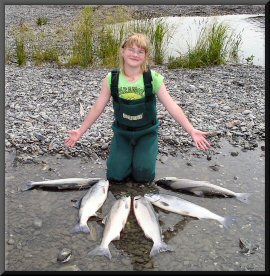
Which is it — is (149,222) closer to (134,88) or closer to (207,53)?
(134,88)

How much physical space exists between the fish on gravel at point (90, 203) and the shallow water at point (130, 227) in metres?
0.09

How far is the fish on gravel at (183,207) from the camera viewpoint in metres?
4.89

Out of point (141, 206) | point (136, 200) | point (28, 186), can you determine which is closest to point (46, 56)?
point (28, 186)

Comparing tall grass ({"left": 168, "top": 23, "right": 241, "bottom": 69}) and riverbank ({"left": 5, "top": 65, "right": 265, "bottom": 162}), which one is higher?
tall grass ({"left": 168, "top": 23, "right": 241, "bottom": 69})

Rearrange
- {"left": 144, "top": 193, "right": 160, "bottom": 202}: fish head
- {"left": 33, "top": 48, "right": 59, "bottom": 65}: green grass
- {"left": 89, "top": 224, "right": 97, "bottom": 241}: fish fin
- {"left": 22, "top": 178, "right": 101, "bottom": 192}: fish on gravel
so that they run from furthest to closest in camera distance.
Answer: {"left": 33, "top": 48, "right": 59, "bottom": 65}: green grass → {"left": 22, "top": 178, "right": 101, "bottom": 192}: fish on gravel → {"left": 144, "top": 193, "right": 160, "bottom": 202}: fish head → {"left": 89, "top": 224, "right": 97, "bottom": 241}: fish fin

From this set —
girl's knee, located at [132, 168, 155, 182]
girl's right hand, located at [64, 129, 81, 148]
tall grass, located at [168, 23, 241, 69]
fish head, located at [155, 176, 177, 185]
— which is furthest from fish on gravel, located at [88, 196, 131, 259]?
tall grass, located at [168, 23, 241, 69]

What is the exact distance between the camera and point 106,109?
8.12 m

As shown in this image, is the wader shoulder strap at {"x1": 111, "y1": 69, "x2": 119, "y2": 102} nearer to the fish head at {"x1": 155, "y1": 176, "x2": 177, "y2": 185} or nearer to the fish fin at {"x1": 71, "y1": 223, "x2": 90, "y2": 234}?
the fish head at {"x1": 155, "y1": 176, "x2": 177, "y2": 185}

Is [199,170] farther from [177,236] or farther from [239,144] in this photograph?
[177,236]

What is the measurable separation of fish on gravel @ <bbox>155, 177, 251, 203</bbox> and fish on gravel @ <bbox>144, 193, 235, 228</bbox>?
35 centimetres

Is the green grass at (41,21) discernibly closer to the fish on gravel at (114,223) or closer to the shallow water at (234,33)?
the shallow water at (234,33)

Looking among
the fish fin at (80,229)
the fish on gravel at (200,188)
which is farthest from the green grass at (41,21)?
the fish fin at (80,229)

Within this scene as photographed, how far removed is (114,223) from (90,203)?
0.48m

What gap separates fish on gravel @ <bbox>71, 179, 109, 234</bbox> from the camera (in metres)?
4.69
